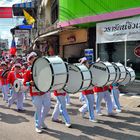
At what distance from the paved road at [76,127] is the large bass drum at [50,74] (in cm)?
117

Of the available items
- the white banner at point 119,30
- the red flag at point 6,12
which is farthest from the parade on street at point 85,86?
the red flag at point 6,12

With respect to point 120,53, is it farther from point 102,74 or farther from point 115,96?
point 102,74

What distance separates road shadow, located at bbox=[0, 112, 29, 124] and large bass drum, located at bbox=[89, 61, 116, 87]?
2210 millimetres

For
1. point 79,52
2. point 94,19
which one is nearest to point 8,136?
point 94,19

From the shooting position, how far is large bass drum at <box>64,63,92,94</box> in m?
8.61

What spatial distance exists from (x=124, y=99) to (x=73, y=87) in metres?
5.38

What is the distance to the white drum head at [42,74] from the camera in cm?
773

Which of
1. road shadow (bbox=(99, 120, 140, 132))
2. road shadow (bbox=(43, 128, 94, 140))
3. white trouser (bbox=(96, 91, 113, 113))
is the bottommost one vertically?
road shadow (bbox=(43, 128, 94, 140))

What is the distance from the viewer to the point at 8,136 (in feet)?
26.8

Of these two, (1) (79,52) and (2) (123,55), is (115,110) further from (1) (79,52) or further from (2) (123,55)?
(1) (79,52)

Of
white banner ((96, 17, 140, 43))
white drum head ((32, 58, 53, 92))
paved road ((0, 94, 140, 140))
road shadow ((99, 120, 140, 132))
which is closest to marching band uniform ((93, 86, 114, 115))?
paved road ((0, 94, 140, 140))

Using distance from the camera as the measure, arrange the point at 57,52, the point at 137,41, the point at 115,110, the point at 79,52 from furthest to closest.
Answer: the point at 57,52 → the point at 79,52 → the point at 137,41 → the point at 115,110

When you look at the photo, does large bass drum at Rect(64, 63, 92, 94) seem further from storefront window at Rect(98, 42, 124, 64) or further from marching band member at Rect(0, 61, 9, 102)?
storefront window at Rect(98, 42, 124, 64)

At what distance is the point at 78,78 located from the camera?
8.66m
